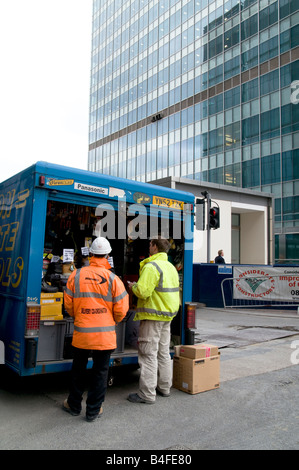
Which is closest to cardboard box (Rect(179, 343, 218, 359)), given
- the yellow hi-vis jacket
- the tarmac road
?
the tarmac road

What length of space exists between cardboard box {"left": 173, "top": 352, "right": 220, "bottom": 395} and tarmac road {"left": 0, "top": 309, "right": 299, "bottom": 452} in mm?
101

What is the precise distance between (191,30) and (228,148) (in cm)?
1566

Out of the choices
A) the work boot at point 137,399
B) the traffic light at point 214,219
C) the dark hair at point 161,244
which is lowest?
the work boot at point 137,399

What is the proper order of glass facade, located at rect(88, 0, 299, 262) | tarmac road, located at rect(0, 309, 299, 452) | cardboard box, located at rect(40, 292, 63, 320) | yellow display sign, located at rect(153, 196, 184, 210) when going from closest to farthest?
1. tarmac road, located at rect(0, 309, 299, 452)
2. cardboard box, located at rect(40, 292, 63, 320)
3. yellow display sign, located at rect(153, 196, 184, 210)
4. glass facade, located at rect(88, 0, 299, 262)

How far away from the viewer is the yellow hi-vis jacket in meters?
4.73

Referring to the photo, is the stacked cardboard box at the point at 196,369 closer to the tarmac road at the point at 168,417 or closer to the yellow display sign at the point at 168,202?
the tarmac road at the point at 168,417

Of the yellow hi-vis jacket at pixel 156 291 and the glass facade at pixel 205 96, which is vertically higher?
the glass facade at pixel 205 96

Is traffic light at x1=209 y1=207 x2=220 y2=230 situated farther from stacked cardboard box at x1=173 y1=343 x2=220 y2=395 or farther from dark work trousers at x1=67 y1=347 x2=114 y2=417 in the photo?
dark work trousers at x1=67 y1=347 x2=114 y2=417

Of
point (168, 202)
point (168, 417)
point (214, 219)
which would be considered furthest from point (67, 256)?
point (214, 219)

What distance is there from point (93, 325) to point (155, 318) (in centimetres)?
96

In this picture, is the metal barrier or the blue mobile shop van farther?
the metal barrier

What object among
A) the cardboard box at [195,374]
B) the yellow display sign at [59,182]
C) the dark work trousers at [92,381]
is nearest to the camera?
the dark work trousers at [92,381]

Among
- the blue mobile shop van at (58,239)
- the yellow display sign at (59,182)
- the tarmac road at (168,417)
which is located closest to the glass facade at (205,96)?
the blue mobile shop van at (58,239)

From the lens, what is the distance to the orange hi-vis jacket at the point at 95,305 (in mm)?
4102
